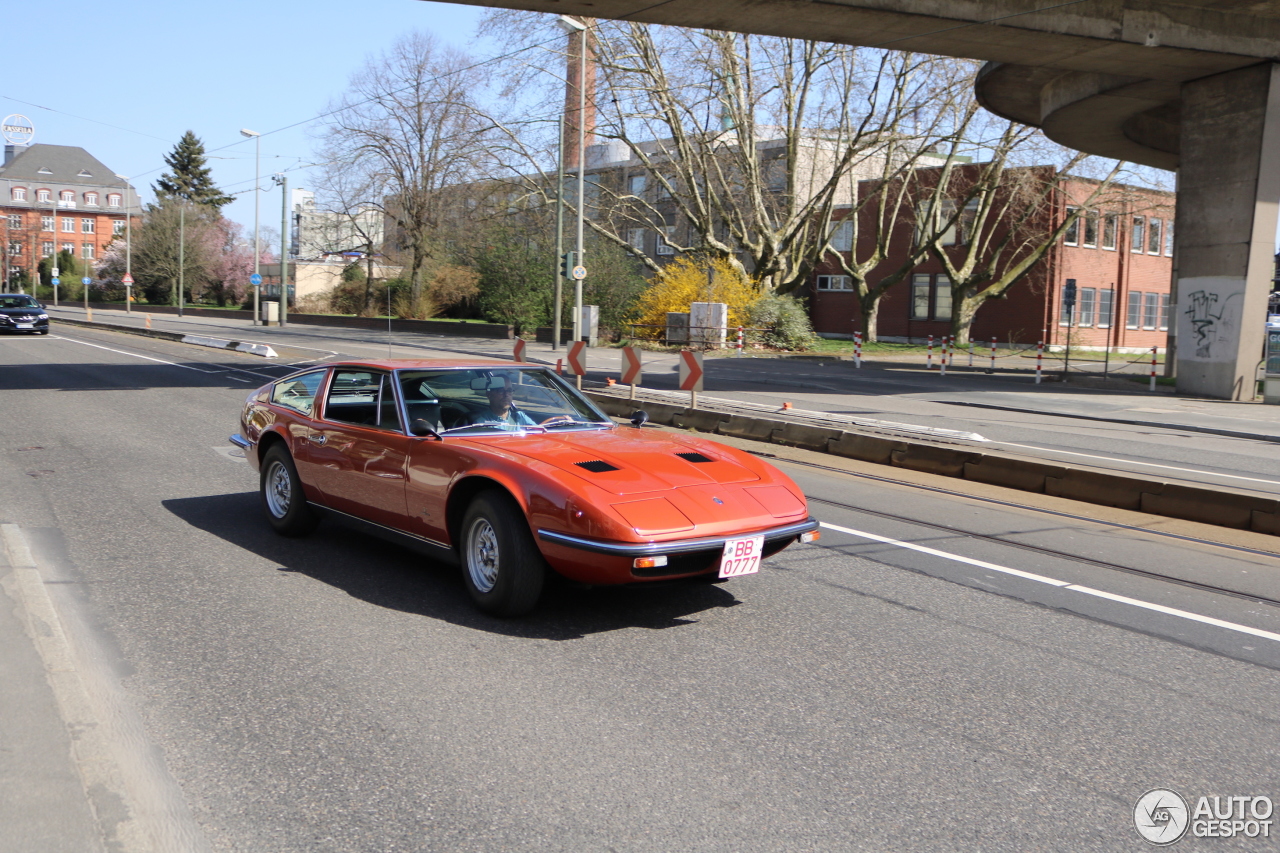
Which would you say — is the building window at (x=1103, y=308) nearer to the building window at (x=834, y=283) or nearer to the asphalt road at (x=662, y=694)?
the building window at (x=834, y=283)

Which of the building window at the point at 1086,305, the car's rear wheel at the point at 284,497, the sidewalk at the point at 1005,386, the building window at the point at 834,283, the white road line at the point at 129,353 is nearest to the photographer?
the car's rear wheel at the point at 284,497

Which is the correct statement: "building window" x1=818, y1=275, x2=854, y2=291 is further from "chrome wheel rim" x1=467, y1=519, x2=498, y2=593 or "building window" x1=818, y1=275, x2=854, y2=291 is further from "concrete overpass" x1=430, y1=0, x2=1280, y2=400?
"chrome wheel rim" x1=467, y1=519, x2=498, y2=593

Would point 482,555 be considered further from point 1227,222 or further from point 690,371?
point 1227,222

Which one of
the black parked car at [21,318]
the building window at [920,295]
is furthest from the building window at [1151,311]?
the black parked car at [21,318]

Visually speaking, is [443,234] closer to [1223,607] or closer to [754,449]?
[754,449]

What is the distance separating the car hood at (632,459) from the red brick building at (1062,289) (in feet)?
138

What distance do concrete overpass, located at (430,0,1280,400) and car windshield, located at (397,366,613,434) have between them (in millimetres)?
13690

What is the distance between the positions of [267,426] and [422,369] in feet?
5.58

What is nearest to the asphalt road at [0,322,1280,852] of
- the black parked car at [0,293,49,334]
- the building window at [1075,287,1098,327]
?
the black parked car at [0,293,49,334]

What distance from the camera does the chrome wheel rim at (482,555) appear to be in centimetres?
571

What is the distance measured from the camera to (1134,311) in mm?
53438

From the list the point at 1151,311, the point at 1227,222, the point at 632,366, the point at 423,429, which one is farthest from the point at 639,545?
the point at 1151,311

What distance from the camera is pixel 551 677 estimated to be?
16.0 feet

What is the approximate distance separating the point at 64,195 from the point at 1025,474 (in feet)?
431
